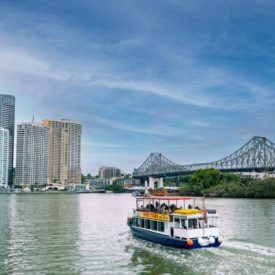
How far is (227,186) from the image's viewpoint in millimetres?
123125

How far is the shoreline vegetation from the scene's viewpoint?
354 ft

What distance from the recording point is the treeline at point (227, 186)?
10775 centimetres

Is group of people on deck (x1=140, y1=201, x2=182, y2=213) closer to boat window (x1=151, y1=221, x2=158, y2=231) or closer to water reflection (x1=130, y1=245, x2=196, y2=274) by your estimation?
boat window (x1=151, y1=221, x2=158, y2=231)

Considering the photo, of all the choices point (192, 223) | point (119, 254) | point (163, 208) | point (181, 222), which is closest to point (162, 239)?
point (181, 222)

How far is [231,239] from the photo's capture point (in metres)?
33.1

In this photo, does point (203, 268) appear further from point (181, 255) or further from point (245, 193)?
point (245, 193)

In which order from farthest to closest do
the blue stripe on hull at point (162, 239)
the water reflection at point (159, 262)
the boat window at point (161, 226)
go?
the boat window at point (161, 226) → the blue stripe on hull at point (162, 239) → the water reflection at point (159, 262)

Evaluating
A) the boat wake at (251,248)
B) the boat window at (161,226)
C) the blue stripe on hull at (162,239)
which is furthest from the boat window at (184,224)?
the boat wake at (251,248)

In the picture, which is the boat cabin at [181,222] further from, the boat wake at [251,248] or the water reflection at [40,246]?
the water reflection at [40,246]

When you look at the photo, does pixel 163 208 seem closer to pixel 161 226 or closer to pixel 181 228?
pixel 161 226

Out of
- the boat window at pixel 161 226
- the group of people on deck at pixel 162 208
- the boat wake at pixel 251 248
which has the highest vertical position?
the group of people on deck at pixel 162 208

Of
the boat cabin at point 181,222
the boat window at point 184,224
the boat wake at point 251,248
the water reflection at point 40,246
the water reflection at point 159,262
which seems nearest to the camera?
the water reflection at point 159,262

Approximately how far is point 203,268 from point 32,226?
80.7 ft

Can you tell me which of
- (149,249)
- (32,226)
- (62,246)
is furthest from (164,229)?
(32,226)
